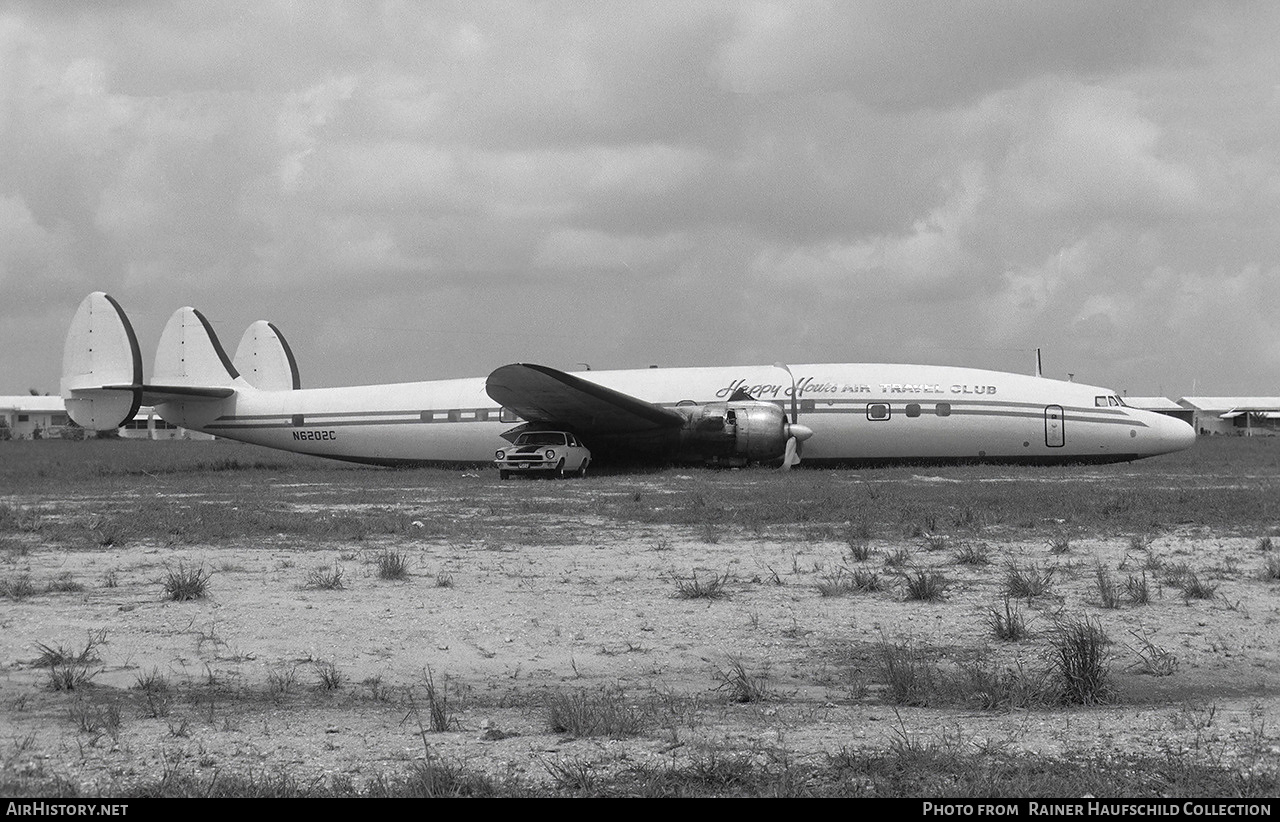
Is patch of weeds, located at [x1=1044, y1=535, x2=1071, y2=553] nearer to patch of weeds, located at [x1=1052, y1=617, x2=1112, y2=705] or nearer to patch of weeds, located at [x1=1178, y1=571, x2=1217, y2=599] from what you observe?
patch of weeds, located at [x1=1178, y1=571, x2=1217, y2=599]

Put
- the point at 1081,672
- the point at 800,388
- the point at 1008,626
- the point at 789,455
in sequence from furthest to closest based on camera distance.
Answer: the point at 800,388 → the point at 789,455 → the point at 1008,626 → the point at 1081,672

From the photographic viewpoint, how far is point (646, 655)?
8094mm

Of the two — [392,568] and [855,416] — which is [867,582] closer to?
[392,568]

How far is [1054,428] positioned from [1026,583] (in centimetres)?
2098

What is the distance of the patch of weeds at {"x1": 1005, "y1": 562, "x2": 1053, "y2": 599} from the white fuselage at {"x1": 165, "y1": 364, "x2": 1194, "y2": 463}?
1956 centimetres

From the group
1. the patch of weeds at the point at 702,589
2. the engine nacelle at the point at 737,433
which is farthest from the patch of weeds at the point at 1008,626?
the engine nacelle at the point at 737,433

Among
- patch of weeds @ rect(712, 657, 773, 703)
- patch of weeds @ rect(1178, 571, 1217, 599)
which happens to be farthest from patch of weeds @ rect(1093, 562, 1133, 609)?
patch of weeds @ rect(712, 657, 773, 703)

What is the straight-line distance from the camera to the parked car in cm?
2845

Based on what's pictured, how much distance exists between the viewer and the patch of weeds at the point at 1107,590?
9734mm

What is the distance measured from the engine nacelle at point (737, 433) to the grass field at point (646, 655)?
12145 millimetres

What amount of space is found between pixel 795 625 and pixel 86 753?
5.26 m

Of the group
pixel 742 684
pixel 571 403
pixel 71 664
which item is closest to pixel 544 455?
pixel 571 403
